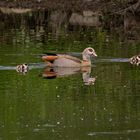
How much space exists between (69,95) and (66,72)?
4.65m

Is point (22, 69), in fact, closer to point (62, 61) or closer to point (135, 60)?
point (62, 61)

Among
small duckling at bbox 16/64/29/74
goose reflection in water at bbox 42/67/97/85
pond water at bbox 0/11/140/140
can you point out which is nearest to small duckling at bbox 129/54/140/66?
pond water at bbox 0/11/140/140

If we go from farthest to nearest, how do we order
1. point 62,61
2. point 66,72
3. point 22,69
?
point 62,61, point 66,72, point 22,69

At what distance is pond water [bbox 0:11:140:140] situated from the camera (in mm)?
14773

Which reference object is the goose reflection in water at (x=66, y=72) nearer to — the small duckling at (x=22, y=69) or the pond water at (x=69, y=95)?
the pond water at (x=69, y=95)

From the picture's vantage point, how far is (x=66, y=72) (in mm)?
23016

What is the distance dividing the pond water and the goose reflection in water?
A: 26 millimetres

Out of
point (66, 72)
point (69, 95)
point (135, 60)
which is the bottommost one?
point (69, 95)

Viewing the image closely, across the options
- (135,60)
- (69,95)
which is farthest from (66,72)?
(69,95)

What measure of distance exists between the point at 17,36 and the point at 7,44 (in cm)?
379

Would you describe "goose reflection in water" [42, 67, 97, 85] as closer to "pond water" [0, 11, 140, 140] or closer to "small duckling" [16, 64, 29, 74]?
"pond water" [0, 11, 140, 140]

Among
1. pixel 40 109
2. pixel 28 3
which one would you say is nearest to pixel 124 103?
pixel 40 109

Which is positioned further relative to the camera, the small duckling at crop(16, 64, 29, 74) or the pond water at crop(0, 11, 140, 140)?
the small duckling at crop(16, 64, 29, 74)

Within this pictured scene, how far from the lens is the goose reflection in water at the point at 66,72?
21.2 m
